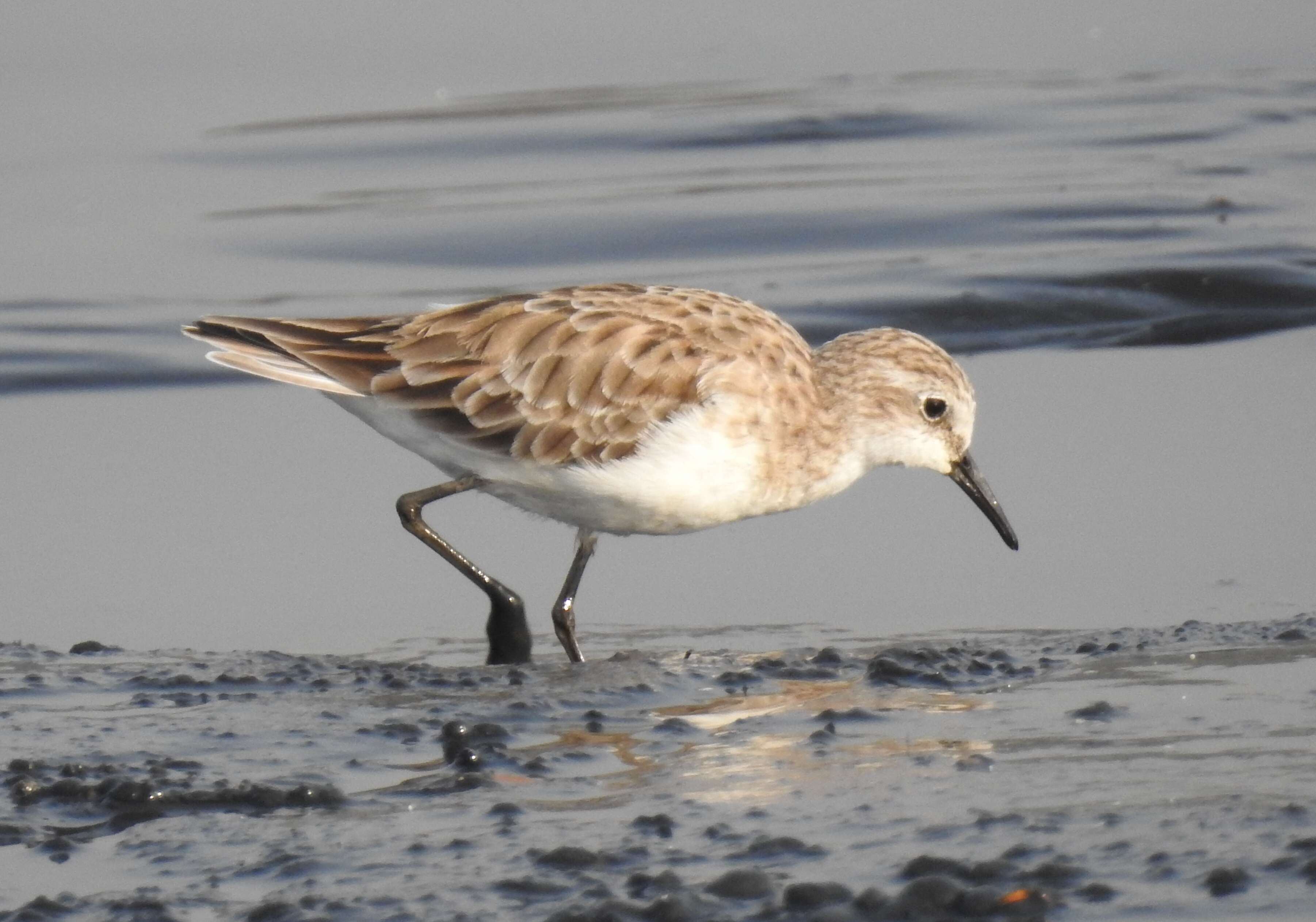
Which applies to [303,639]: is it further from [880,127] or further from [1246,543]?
[880,127]

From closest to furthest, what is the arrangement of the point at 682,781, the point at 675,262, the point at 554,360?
the point at 682,781 < the point at 554,360 < the point at 675,262

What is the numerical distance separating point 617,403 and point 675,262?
5.06 meters

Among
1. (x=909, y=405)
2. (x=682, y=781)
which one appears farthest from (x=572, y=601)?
(x=682, y=781)

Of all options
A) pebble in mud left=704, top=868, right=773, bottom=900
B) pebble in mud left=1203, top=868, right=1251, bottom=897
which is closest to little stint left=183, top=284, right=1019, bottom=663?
pebble in mud left=704, top=868, right=773, bottom=900

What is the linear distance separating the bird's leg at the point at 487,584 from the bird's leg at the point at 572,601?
0.39 ft

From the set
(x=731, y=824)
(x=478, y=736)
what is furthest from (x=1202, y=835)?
(x=478, y=736)

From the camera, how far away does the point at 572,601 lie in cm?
696

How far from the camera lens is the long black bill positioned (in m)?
7.25

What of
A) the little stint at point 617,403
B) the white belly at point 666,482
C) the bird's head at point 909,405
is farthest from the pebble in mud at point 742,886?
the bird's head at point 909,405

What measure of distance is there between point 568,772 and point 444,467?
242cm

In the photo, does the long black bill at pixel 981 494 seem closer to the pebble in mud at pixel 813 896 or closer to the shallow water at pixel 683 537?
the shallow water at pixel 683 537

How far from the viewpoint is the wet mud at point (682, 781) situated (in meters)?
4.07

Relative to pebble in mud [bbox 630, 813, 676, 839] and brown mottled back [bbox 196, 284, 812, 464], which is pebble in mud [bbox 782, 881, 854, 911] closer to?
pebble in mud [bbox 630, 813, 676, 839]

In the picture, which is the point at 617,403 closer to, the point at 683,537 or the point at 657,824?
the point at 683,537
